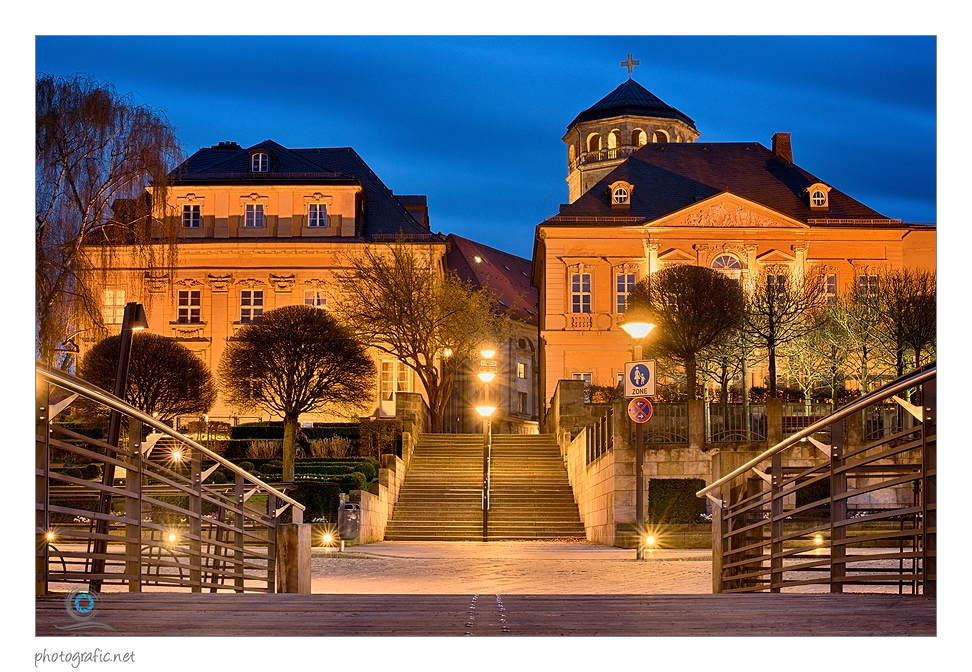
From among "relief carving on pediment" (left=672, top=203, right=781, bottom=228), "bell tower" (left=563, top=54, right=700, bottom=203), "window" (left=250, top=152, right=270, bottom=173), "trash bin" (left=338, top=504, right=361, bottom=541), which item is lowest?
"trash bin" (left=338, top=504, right=361, bottom=541)

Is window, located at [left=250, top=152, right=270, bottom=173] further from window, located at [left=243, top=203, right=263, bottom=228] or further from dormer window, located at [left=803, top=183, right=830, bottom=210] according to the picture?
dormer window, located at [left=803, top=183, right=830, bottom=210]

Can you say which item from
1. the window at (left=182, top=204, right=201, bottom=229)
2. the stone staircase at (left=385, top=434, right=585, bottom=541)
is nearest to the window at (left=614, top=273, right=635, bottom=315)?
the stone staircase at (left=385, top=434, right=585, bottom=541)

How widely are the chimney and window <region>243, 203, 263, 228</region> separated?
22.1 m

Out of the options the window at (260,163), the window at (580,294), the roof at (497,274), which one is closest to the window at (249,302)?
the window at (260,163)

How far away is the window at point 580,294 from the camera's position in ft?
159

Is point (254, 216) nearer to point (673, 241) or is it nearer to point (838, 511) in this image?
point (673, 241)

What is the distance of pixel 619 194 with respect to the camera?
4938cm

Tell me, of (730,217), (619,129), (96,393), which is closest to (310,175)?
(730,217)

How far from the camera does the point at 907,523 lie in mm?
18359

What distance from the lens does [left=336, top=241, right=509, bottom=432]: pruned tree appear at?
142ft

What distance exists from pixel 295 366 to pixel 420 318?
33.2ft
